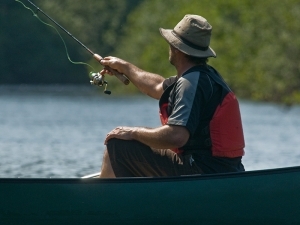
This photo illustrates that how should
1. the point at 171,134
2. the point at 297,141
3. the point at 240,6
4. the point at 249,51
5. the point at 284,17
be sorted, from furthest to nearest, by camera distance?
the point at 240,6 < the point at 249,51 < the point at 284,17 < the point at 297,141 < the point at 171,134

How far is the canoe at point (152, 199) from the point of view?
5105 mm

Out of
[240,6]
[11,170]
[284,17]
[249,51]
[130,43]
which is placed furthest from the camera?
[130,43]

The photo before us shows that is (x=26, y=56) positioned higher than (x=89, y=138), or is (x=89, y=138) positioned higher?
(x=26, y=56)

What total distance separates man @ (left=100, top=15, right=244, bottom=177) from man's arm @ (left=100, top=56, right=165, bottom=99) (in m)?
0.53

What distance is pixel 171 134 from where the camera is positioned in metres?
5.05

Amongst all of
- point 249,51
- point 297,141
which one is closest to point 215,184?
point 297,141

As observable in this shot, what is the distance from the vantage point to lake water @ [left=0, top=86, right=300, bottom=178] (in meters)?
11.6

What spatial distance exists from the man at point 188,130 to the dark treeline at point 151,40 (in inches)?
1147

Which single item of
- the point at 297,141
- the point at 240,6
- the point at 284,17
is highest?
the point at 240,6

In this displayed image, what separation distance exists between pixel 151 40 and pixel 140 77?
50.2 m

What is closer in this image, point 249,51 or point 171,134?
point 171,134

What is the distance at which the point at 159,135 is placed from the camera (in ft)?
16.7

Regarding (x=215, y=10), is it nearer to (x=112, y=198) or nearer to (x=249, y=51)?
(x=249, y=51)

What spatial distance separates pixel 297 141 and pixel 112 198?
1226 centimetres
